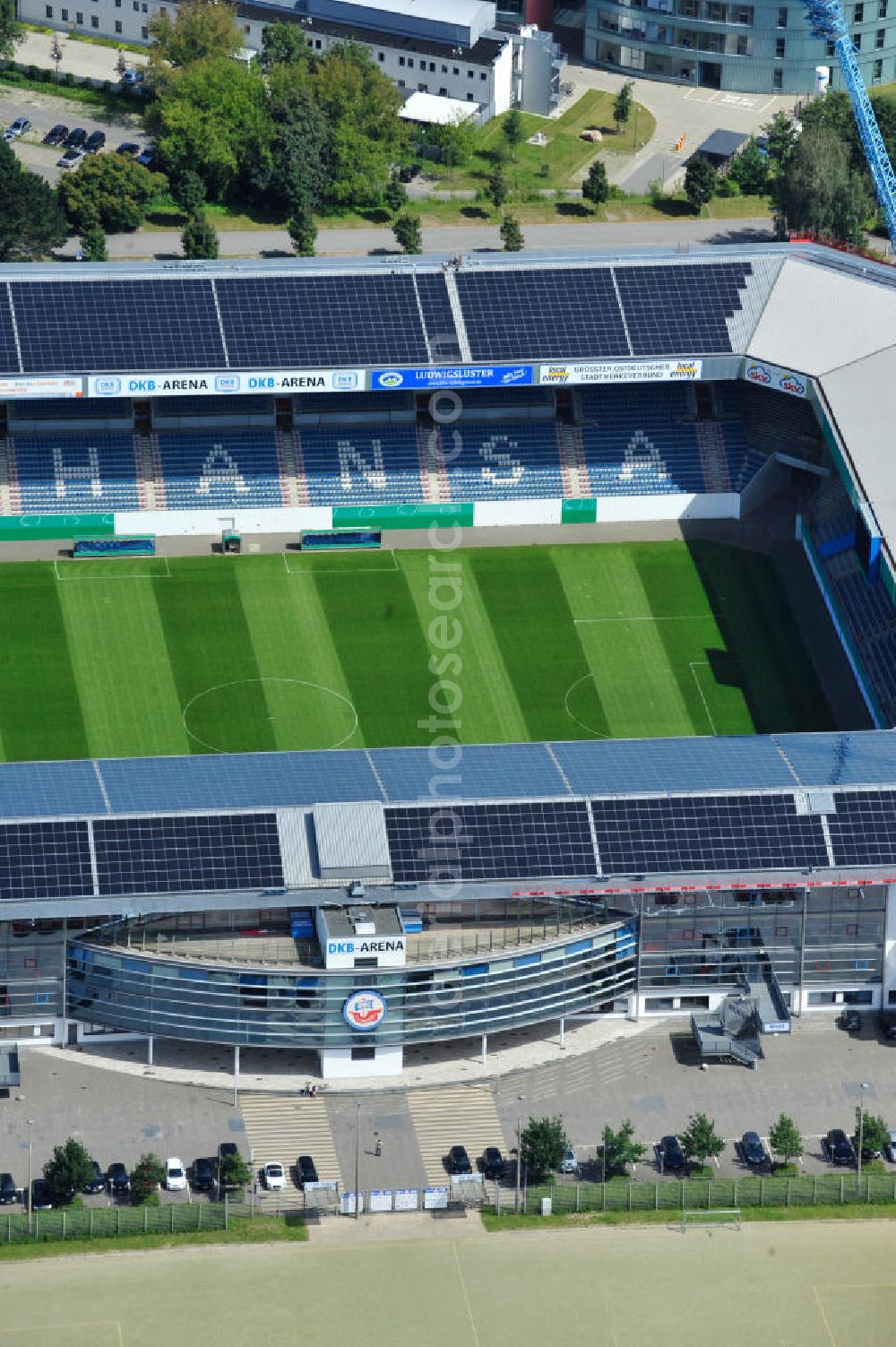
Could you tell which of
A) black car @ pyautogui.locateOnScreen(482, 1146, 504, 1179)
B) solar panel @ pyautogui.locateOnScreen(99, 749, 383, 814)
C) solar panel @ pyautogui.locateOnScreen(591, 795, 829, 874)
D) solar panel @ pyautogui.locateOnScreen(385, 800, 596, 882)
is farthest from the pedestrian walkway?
solar panel @ pyautogui.locateOnScreen(99, 749, 383, 814)

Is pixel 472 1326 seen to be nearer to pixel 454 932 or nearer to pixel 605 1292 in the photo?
Answer: pixel 605 1292

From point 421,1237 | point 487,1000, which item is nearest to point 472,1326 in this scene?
point 421,1237

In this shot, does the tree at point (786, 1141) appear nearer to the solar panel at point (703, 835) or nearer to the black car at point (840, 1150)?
the black car at point (840, 1150)

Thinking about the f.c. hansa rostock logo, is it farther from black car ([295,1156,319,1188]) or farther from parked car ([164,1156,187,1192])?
parked car ([164,1156,187,1192])

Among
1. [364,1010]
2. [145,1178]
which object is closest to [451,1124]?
[364,1010]

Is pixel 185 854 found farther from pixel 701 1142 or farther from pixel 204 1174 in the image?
pixel 701 1142

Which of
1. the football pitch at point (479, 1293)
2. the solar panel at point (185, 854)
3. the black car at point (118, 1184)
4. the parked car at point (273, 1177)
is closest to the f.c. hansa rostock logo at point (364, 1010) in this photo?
the solar panel at point (185, 854)
